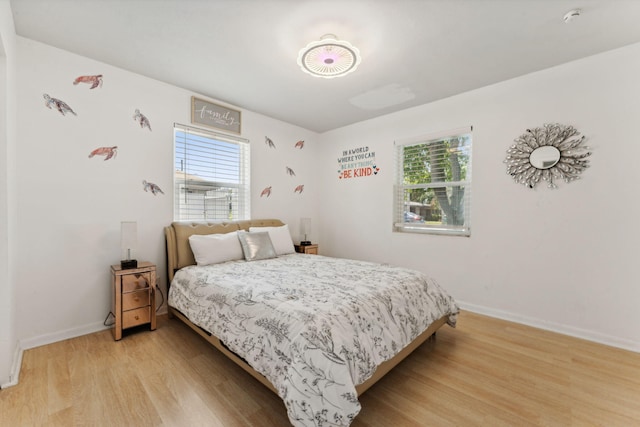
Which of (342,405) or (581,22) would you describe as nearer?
(342,405)

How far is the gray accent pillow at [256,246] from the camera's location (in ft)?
9.94

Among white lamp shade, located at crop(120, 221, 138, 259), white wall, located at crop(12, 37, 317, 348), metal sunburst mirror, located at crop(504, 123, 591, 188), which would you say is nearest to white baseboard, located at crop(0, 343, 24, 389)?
white wall, located at crop(12, 37, 317, 348)

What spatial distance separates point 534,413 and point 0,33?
376cm

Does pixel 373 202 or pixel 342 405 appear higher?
pixel 373 202

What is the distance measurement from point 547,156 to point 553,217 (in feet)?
1.98

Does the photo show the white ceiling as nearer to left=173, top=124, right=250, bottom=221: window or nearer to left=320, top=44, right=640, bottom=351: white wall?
left=320, top=44, right=640, bottom=351: white wall

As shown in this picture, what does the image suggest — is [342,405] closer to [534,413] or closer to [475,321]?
[534,413]

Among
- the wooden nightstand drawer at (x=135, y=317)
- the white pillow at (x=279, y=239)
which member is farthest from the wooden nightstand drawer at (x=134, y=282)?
the white pillow at (x=279, y=239)

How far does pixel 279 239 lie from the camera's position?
3451 millimetres

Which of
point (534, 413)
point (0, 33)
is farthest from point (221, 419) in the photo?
point (0, 33)

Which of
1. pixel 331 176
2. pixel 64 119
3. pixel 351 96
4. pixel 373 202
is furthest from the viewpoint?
pixel 331 176

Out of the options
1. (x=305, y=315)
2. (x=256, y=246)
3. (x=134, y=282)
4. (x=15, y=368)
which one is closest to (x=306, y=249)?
(x=256, y=246)

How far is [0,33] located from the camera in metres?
1.52

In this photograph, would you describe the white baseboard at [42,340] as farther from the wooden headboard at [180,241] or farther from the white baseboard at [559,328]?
the white baseboard at [559,328]
